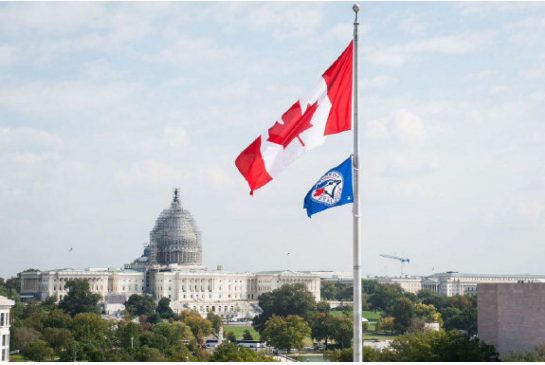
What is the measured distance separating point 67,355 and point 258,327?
155 feet

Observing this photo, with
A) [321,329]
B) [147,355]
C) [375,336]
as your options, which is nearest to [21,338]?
[147,355]

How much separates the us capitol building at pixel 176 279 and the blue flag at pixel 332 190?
454 feet

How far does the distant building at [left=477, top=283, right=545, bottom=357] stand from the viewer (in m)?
37.9

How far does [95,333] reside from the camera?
78250mm

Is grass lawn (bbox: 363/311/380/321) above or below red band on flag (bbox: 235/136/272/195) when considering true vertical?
below

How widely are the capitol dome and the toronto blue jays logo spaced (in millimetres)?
166268

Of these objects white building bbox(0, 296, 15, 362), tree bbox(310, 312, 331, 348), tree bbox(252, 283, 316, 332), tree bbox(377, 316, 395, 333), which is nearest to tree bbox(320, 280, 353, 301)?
tree bbox(252, 283, 316, 332)

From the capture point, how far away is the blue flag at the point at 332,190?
16562 mm

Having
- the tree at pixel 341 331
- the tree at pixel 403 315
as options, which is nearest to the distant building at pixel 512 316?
the tree at pixel 341 331

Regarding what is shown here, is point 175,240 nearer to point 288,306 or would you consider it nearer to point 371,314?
point 371,314

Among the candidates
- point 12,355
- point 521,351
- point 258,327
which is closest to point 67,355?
point 12,355

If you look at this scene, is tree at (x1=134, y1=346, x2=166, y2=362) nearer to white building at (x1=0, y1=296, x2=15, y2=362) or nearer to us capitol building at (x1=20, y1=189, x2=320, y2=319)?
white building at (x1=0, y1=296, x2=15, y2=362)

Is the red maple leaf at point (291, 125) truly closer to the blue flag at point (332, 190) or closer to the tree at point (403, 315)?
the blue flag at point (332, 190)

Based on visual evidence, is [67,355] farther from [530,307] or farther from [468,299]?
[468,299]
